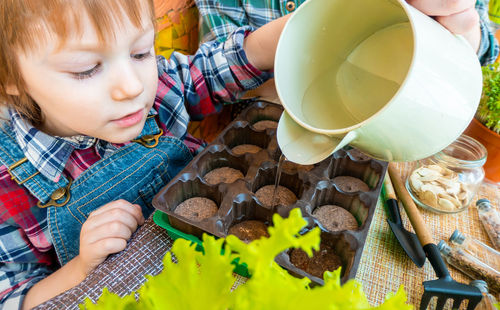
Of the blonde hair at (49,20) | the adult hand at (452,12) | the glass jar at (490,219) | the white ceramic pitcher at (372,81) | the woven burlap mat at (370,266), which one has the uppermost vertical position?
the blonde hair at (49,20)

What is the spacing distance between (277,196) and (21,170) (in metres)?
0.64

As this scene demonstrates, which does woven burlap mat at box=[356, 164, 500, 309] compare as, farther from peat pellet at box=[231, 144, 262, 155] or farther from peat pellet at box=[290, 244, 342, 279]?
peat pellet at box=[231, 144, 262, 155]

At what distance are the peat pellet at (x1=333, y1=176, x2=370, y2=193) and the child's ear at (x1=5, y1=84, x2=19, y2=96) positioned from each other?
0.79 metres

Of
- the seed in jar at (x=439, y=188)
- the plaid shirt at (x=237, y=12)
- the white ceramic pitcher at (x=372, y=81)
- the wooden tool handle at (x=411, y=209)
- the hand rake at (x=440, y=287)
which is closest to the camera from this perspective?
the white ceramic pitcher at (x=372, y=81)

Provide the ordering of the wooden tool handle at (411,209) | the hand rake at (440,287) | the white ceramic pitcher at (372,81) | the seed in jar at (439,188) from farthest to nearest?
1. the seed in jar at (439,188)
2. the wooden tool handle at (411,209)
3. the hand rake at (440,287)
4. the white ceramic pitcher at (372,81)

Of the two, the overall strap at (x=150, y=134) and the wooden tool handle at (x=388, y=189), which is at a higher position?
the overall strap at (x=150, y=134)

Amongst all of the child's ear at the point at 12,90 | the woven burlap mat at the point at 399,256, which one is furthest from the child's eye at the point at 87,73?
the woven burlap mat at the point at 399,256

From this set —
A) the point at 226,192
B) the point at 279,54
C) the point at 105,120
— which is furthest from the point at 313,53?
the point at 105,120

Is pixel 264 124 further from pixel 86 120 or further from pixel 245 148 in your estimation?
pixel 86 120

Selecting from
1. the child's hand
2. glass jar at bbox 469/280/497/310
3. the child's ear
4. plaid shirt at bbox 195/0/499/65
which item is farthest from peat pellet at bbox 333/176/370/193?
the child's ear

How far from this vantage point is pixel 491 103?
807 mm

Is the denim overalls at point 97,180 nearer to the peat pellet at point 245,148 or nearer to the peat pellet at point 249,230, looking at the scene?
the peat pellet at point 245,148

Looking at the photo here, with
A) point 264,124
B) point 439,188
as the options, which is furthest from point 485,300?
point 264,124

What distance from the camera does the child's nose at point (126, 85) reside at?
65 cm
